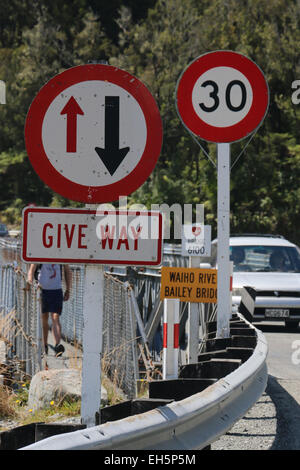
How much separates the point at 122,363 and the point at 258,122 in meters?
3.08

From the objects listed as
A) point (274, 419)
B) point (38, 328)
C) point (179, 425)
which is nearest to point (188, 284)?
point (274, 419)

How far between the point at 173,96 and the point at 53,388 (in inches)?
1499

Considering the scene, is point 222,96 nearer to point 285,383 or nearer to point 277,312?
point 285,383

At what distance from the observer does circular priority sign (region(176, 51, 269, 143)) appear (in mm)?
7789

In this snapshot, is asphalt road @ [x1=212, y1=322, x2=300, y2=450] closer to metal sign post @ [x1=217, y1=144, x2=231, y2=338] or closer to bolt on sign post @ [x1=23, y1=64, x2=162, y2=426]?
metal sign post @ [x1=217, y1=144, x2=231, y2=338]

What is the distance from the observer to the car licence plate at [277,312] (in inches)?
582

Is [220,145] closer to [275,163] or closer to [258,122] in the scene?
[258,122]

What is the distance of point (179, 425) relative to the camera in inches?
156

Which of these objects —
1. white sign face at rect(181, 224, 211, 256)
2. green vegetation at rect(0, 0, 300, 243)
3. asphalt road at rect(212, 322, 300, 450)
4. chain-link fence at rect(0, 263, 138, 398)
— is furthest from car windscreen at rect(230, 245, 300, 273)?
green vegetation at rect(0, 0, 300, 243)

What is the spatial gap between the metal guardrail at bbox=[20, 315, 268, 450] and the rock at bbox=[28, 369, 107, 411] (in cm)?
269

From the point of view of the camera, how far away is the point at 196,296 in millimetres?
7996

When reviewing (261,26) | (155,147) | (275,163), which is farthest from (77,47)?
(155,147)

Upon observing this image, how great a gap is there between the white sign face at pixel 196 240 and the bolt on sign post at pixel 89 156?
4562mm

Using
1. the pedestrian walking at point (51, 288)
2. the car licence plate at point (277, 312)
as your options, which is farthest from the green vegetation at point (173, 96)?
the pedestrian walking at point (51, 288)
